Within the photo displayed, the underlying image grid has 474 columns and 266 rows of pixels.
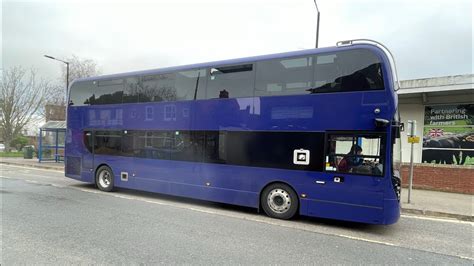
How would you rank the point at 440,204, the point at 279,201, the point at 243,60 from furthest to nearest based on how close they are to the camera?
1. the point at 440,204
2. the point at 243,60
3. the point at 279,201

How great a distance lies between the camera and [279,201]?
296 inches

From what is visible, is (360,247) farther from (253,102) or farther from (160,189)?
(160,189)

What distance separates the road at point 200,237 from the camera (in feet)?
15.5

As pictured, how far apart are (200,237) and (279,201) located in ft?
8.13

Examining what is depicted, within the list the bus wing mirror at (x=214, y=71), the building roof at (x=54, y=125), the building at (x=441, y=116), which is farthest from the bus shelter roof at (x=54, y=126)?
the building at (x=441, y=116)

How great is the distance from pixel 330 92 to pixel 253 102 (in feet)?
6.07

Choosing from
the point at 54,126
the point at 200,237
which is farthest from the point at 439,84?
the point at 54,126

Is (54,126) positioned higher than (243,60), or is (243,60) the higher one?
(243,60)

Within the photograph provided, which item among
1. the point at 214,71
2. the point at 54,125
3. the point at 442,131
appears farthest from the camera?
the point at 54,125

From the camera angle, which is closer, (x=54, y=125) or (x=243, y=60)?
(x=243, y=60)

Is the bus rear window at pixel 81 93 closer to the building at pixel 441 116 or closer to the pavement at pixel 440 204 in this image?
the pavement at pixel 440 204

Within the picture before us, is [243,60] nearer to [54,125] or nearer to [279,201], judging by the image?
[279,201]

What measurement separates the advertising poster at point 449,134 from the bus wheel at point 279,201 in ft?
29.7

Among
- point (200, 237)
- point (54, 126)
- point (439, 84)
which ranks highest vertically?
point (439, 84)
